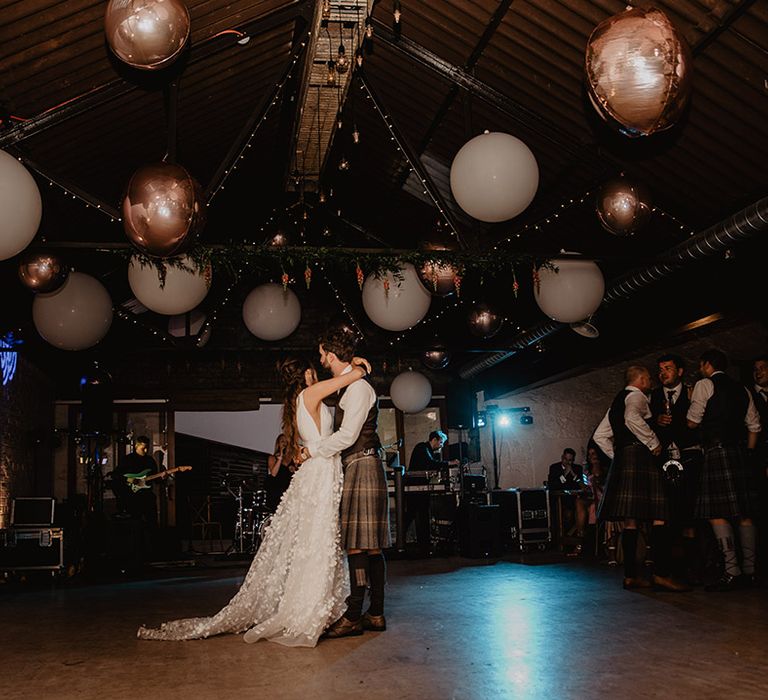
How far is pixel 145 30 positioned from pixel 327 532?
2591mm

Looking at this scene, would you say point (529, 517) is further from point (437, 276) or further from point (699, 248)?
point (437, 276)

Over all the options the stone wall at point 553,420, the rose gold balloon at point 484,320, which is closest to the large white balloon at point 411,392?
the rose gold balloon at point 484,320

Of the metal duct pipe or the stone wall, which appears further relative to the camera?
the stone wall

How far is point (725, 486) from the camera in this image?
5.46 metres

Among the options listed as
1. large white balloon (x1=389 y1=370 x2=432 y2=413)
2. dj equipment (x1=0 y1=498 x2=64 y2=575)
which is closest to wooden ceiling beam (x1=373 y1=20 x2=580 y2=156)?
large white balloon (x1=389 y1=370 x2=432 y2=413)

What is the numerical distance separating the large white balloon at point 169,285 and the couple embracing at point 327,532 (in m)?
1.78

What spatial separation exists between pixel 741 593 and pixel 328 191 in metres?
6.80

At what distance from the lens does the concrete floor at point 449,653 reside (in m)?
2.90

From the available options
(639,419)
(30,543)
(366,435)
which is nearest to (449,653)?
(366,435)

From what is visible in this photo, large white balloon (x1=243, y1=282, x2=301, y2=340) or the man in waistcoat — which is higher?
large white balloon (x1=243, y1=282, x2=301, y2=340)

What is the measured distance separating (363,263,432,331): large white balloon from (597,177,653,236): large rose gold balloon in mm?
1723

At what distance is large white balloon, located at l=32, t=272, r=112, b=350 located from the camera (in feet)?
18.9

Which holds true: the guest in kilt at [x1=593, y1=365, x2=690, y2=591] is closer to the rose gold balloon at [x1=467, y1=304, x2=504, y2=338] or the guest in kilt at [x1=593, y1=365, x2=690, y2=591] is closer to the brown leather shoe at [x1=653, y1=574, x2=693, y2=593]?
the brown leather shoe at [x1=653, y1=574, x2=693, y2=593]

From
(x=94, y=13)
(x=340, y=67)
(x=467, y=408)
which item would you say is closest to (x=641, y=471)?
(x=340, y=67)
